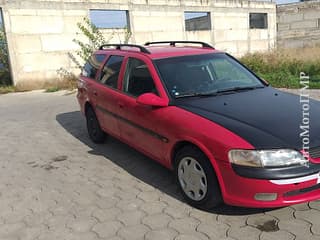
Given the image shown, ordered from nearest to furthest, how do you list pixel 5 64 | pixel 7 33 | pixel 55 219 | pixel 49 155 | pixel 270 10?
pixel 55 219, pixel 49 155, pixel 7 33, pixel 5 64, pixel 270 10

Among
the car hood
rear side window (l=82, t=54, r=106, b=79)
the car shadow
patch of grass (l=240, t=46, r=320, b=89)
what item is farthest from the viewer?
patch of grass (l=240, t=46, r=320, b=89)

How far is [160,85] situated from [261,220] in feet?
5.79

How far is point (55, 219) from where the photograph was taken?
A: 3.40 meters

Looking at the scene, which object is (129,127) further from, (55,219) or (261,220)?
(261,220)

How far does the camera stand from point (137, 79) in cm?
438

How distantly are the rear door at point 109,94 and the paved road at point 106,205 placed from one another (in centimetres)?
49

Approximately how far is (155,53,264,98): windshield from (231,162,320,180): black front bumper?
128cm

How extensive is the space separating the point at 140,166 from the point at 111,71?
146 centimetres

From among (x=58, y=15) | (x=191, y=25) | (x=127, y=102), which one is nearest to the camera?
(x=127, y=102)

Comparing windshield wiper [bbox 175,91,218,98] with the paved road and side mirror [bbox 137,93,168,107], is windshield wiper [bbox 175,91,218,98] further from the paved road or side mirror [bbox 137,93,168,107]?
the paved road

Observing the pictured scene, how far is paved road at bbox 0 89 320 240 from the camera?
3.04 m

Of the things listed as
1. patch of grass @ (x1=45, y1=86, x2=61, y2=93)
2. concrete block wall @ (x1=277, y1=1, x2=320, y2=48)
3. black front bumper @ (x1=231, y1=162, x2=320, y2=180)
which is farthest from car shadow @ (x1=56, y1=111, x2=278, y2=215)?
concrete block wall @ (x1=277, y1=1, x2=320, y2=48)

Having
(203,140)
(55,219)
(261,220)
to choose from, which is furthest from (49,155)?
(261,220)

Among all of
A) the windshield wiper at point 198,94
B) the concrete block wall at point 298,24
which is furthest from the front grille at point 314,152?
the concrete block wall at point 298,24
